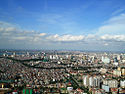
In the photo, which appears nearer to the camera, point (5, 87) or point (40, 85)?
point (5, 87)

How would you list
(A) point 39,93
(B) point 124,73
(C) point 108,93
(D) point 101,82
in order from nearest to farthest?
(A) point 39,93 → (C) point 108,93 → (D) point 101,82 → (B) point 124,73

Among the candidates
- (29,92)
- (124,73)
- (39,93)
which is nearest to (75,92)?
(39,93)

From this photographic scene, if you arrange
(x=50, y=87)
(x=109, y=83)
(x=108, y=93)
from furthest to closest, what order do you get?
(x=109, y=83)
(x=50, y=87)
(x=108, y=93)

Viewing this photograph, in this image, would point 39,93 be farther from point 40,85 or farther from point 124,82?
point 124,82

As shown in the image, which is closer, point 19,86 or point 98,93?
point 98,93

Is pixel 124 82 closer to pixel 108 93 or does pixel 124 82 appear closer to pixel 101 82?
pixel 101 82

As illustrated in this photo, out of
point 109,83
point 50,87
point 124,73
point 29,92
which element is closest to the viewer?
point 29,92

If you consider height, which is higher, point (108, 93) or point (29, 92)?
point (29, 92)

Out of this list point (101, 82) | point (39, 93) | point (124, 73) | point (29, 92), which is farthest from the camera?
point (124, 73)

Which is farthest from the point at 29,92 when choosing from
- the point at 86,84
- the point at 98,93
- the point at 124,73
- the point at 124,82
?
the point at 124,73
